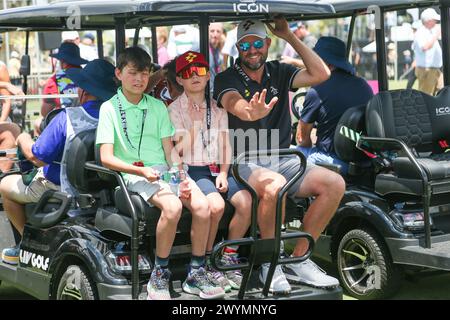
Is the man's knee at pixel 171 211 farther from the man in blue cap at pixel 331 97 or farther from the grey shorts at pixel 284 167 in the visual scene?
the man in blue cap at pixel 331 97

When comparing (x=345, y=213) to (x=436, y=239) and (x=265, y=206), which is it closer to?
(x=436, y=239)

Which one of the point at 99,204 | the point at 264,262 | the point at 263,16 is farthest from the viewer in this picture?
the point at 263,16

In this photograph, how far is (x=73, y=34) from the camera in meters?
8.72

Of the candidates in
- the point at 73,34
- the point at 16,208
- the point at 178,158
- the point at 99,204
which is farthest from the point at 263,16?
the point at 73,34

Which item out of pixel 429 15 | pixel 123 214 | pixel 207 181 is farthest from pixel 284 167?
pixel 429 15

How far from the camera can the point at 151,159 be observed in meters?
4.55

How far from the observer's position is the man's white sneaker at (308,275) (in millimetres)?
4629

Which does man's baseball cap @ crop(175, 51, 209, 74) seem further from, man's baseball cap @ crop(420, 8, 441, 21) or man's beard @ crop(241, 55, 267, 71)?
man's baseball cap @ crop(420, 8, 441, 21)

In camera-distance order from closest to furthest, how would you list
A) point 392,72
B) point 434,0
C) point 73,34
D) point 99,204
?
point 99,204
point 434,0
point 73,34
point 392,72

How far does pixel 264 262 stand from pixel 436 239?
159 centimetres

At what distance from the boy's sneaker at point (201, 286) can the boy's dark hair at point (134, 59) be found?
1.13m

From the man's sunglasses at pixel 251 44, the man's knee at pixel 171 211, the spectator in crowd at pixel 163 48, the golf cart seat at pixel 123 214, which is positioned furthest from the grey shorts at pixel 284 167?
the spectator in crowd at pixel 163 48

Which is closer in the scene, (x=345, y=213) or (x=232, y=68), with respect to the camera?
(x=232, y=68)

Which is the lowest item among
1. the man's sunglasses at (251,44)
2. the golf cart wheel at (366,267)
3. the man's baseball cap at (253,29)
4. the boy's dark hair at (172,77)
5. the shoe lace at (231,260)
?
the golf cart wheel at (366,267)
